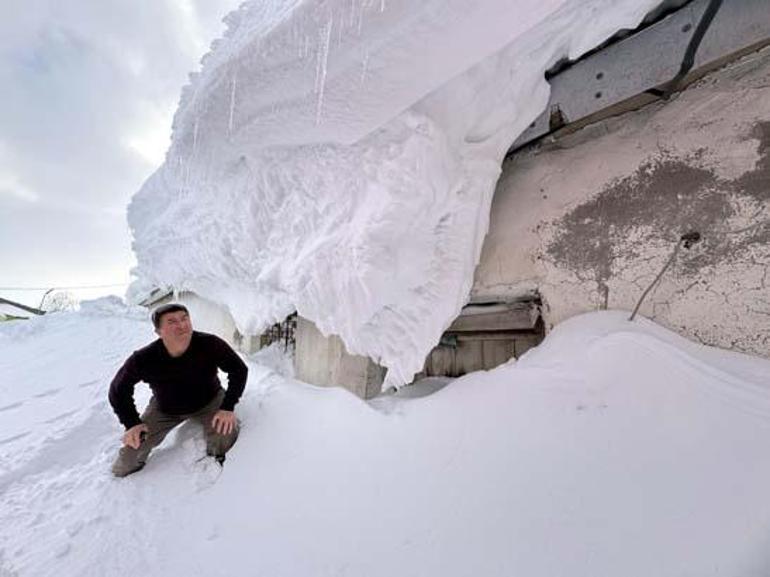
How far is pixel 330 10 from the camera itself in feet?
4.35

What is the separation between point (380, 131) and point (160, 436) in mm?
1977

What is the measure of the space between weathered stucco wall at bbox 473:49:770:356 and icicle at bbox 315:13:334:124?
105cm

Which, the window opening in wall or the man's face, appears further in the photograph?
the window opening in wall

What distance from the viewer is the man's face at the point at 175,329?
1.88 meters

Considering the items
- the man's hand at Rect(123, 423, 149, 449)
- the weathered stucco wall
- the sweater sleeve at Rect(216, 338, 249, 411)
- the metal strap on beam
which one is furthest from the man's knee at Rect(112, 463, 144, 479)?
the metal strap on beam

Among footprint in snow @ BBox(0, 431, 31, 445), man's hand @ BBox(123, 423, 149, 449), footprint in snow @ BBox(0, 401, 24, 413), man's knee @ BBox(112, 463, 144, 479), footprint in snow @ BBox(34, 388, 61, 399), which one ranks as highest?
man's hand @ BBox(123, 423, 149, 449)

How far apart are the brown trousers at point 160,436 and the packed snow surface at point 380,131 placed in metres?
0.79

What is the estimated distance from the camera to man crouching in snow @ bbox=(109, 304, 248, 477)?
1.91 meters

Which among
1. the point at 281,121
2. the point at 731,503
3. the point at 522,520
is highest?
the point at 281,121

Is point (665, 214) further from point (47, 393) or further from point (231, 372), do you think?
point (47, 393)

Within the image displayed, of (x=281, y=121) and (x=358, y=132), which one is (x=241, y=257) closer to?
(x=281, y=121)

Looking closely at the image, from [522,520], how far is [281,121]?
1894mm

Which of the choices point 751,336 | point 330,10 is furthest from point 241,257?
point 751,336

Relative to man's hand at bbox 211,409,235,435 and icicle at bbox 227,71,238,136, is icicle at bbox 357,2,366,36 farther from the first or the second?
man's hand at bbox 211,409,235,435
